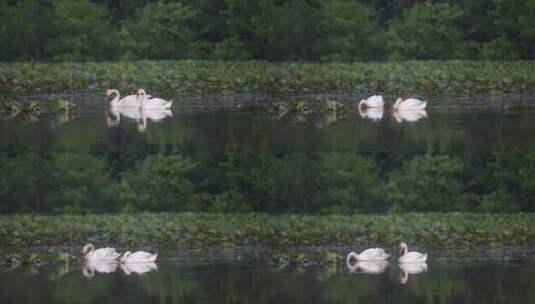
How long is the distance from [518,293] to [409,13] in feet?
29.8

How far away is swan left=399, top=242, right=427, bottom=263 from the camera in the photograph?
18.3 m

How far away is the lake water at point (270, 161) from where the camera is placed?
21422 mm

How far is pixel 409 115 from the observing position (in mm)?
23188

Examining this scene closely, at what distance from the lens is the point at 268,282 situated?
17.3 meters

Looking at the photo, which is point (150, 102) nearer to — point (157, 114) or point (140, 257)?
point (157, 114)

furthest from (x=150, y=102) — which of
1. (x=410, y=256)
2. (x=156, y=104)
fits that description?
(x=410, y=256)

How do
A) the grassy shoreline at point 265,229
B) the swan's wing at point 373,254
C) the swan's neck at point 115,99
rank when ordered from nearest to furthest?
the swan's wing at point 373,254
the grassy shoreline at point 265,229
the swan's neck at point 115,99

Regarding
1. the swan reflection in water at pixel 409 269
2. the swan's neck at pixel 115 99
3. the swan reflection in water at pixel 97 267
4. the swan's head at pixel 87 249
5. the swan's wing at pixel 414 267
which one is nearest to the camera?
the swan reflection in water at pixel 409 269

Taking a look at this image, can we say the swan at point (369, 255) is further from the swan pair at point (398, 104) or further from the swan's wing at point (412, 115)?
the swan pair at point (398, 104)

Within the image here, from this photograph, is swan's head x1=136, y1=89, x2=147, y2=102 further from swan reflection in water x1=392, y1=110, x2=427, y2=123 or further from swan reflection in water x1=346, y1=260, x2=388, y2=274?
swan reflection in water x1=346, y1=260, x2=388, y2=274

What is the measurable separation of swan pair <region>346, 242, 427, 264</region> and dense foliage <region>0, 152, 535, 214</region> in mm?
2320

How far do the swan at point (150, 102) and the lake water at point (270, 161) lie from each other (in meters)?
0.09

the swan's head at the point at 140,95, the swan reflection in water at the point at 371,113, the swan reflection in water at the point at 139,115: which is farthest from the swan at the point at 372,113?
the swan's head at the point at 140,95

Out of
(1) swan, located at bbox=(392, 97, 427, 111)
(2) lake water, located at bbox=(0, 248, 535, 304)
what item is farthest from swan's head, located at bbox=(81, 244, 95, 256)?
(1) swan, located at bbox=(392, 97, 427, 111)
